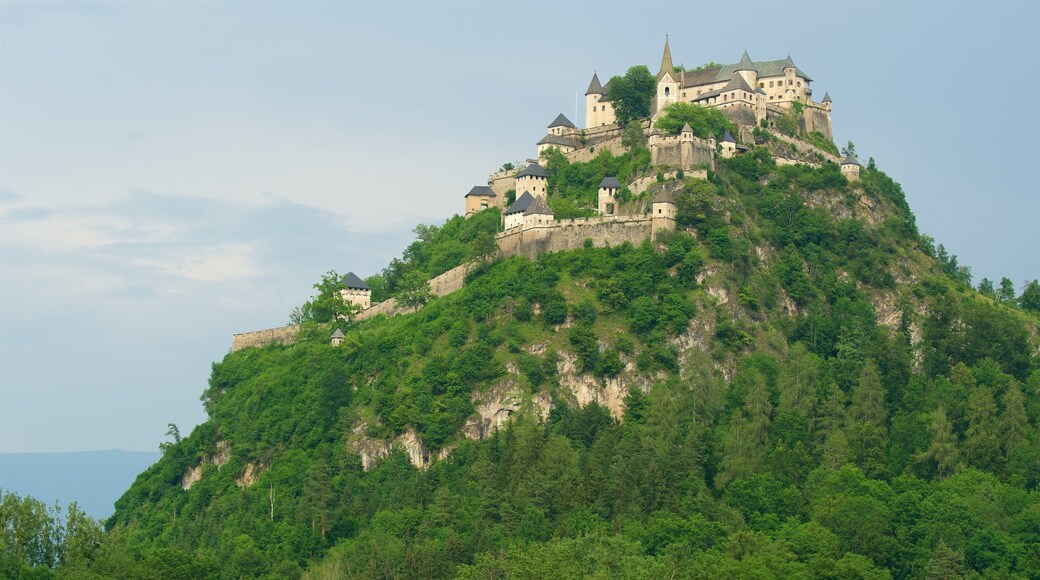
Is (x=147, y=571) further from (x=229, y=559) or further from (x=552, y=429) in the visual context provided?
(x=552, y=429)

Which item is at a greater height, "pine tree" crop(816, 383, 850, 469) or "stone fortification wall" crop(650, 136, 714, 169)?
"stone fortification wall" crop(650, 136, 714, 169)

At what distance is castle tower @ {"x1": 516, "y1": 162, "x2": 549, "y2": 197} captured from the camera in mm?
137250

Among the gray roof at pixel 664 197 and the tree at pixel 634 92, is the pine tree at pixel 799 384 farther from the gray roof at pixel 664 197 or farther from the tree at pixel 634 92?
the tree at pixel 634 92

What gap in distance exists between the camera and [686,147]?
428 ft

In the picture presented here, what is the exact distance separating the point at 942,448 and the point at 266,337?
5821cm

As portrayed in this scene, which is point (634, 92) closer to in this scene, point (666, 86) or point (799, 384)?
point (666, 86)

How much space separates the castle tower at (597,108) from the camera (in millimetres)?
145375

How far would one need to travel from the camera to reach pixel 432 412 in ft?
391

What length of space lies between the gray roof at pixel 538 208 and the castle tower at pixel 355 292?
18819mm

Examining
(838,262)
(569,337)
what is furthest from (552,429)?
(838,262)

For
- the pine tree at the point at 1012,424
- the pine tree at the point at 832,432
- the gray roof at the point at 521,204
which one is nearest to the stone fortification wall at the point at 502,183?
the gray roof at the point at 521,204

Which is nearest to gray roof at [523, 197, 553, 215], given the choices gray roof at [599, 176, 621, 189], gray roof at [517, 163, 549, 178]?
gray roof at [599, 176, 621, 189]

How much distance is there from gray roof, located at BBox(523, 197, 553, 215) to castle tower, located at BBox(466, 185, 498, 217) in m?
15.1

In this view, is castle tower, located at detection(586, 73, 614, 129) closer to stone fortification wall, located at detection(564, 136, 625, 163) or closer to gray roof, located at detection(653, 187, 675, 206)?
stone fortification wall, located at detection(564, 136, 625, 163)
